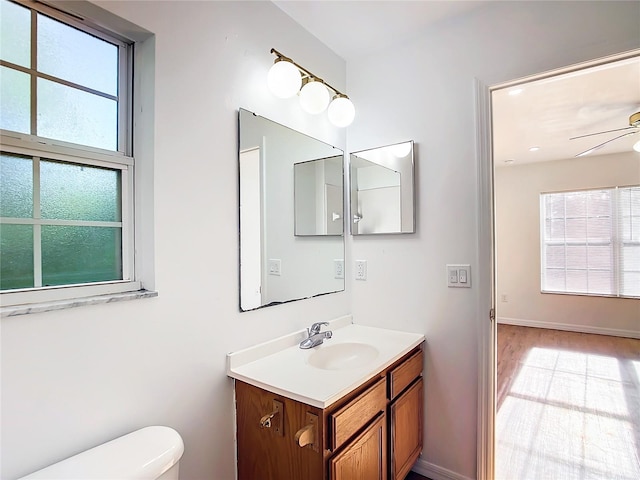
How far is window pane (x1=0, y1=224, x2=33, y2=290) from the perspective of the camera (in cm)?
87

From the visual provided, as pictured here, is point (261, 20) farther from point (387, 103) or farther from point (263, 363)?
point (263, 363)

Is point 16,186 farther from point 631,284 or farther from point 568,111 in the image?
point 631,284

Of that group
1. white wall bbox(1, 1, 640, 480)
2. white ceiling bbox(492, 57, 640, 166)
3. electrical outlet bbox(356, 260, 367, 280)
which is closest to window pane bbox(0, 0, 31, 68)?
white wall bbox(1, 1, 640, 480)

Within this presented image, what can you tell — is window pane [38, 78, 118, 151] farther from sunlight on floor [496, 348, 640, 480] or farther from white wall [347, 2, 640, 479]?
sunlight on floor [496, 348, 640, 480]

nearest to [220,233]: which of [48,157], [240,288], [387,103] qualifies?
[240,288]

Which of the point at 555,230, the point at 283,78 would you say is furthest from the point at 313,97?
the point at 555,230

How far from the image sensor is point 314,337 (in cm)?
164

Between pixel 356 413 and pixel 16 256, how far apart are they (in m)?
1.21

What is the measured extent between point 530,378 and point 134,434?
11.2 feet

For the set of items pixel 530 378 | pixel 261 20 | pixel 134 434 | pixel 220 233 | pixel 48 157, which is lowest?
pixel 530 378

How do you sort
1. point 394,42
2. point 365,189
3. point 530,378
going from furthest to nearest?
1. point 530,378
2. point 365,189
3. point 394,42

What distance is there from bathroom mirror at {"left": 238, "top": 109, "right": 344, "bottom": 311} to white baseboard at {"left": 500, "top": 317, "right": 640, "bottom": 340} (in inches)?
171

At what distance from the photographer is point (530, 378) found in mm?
3105

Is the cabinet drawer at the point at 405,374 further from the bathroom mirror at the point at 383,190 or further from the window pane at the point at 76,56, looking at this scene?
the window pane at the point at 76,56
